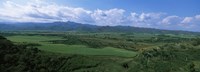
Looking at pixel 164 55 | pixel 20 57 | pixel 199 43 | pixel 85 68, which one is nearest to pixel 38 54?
pixel 20 57

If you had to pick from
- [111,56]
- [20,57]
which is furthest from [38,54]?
[111,56]

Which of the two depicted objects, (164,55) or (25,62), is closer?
(25,62)

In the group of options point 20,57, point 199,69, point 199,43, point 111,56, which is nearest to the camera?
point 199,69

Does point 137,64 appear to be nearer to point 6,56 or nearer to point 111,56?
point 111,56

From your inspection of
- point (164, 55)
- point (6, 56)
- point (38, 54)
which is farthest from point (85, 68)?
point (164, 55)

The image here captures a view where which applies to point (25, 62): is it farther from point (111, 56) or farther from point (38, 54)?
point (111, 56)

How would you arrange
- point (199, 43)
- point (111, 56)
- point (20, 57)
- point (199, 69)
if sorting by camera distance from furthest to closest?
1. point (199, 43)
2. point (111, 56)
3. point (20, 57)
4. point (199, 69)

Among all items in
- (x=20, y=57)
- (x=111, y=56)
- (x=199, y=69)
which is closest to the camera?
(x=199, y=69)

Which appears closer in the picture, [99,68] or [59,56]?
[99,68]

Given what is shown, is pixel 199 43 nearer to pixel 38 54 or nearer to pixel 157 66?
pixel 157 66
